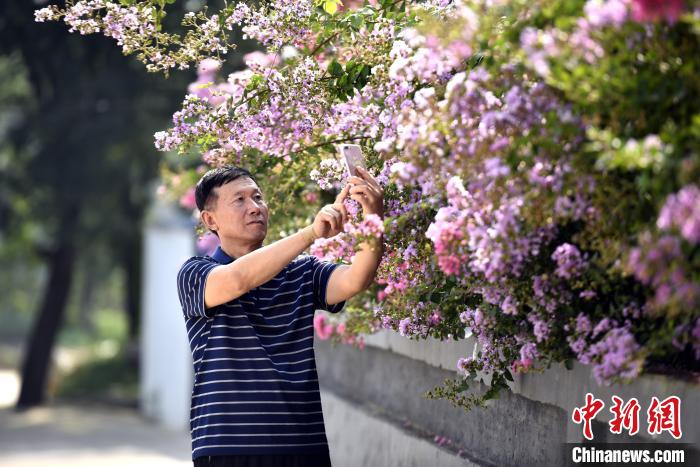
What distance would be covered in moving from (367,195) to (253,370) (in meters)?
0.72

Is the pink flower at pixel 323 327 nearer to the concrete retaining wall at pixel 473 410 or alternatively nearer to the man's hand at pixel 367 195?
the concrete retaining wall at pixel 473 410

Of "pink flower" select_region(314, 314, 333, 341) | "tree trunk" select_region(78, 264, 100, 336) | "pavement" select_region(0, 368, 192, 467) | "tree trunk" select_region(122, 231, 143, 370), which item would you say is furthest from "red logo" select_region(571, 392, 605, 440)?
"tree trunk" select_region(78, 264, 100, 336)

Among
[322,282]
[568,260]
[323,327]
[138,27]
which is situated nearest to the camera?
[568,260]

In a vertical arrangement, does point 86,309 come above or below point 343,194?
above

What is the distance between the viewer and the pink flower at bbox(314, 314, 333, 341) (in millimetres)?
7023

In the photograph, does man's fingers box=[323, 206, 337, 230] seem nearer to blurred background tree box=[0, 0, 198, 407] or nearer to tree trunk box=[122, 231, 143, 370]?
blurred background tree box=[0, 0, 198, 407]

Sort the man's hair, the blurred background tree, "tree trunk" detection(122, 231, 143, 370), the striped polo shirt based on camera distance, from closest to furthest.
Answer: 1. the striped polo shirt
2. the man's hair
3. the blurred background tree
4. "tree trunk" detection(122, 231, 143, 370)

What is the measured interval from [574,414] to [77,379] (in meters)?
21.4

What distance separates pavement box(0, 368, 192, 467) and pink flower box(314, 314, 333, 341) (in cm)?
→ 510

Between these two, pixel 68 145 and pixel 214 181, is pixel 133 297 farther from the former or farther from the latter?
pixel 214 181

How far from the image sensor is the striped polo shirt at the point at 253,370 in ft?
13.2

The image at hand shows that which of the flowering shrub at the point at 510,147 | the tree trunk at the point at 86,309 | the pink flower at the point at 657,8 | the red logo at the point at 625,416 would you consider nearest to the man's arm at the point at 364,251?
the flowering shrub at the point at 510,147


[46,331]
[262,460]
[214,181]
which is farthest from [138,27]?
[46,331]

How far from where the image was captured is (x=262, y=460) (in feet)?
13.2
